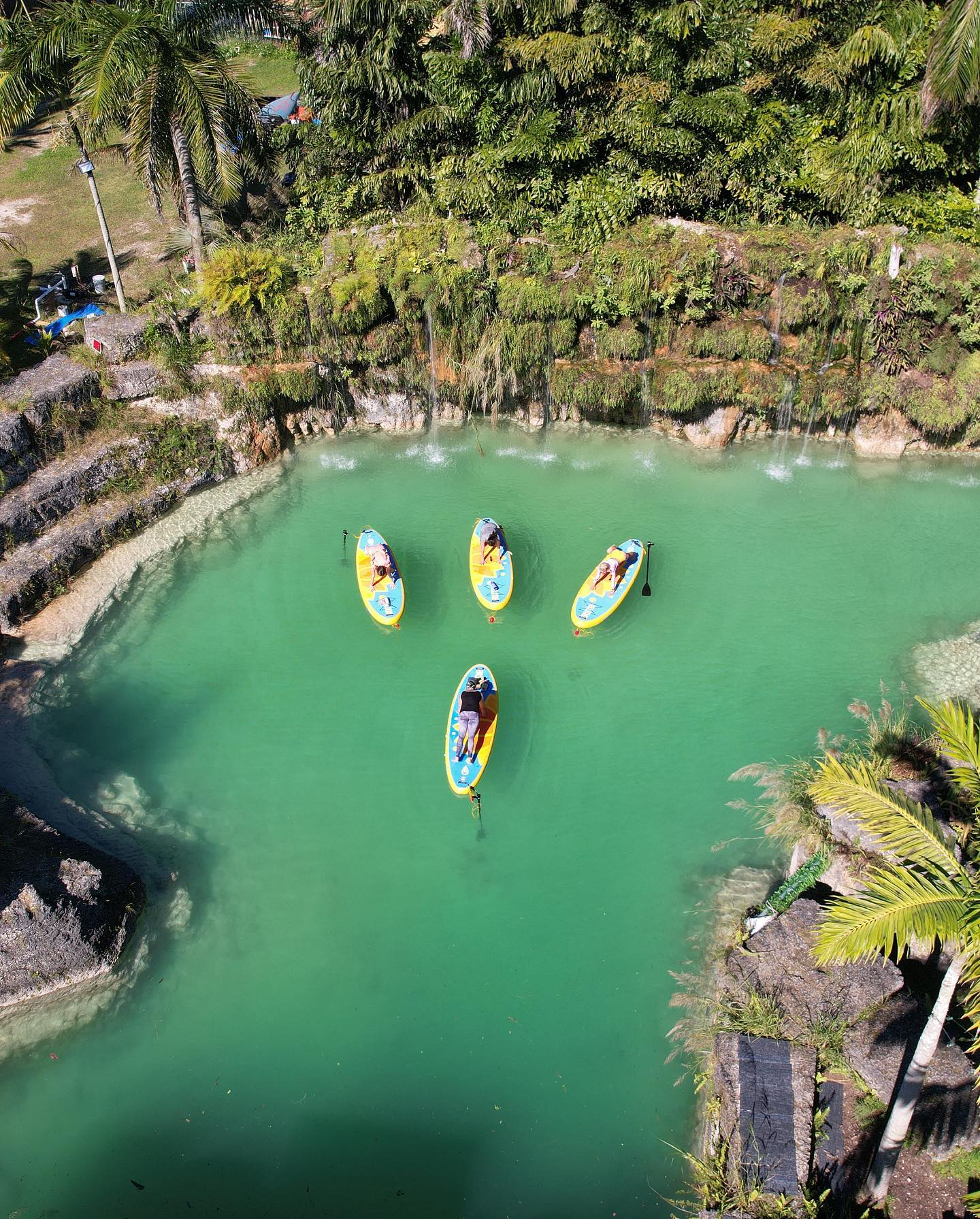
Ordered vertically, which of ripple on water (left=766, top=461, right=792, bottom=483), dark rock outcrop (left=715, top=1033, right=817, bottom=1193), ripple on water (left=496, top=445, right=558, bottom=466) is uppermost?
ripple on water (left=496, top=445, right=558, bottom=466)

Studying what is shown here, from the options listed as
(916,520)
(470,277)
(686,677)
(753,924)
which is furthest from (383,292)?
(753,924)

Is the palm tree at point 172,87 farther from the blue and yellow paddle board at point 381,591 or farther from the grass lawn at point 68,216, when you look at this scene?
the blue and yellow paddle board at point 381,591

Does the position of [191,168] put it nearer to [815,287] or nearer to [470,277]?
[470,277]

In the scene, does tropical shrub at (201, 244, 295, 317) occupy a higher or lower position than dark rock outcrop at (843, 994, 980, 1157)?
higher

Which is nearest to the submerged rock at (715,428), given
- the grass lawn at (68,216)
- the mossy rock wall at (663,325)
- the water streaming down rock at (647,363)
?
the mossy rock wall at (663,325)

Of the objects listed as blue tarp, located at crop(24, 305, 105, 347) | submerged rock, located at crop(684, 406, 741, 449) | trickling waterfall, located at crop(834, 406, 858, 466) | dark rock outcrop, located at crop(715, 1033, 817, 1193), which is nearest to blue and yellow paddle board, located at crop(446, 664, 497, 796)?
dark rock outcrop, located at crop(715, 1033, 817, 1193)

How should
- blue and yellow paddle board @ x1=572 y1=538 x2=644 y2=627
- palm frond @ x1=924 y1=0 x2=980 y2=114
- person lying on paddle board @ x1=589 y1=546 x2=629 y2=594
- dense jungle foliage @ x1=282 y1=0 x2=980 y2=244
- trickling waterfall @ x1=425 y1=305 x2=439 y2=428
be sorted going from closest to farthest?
blue and yellow paddle board @ x1=572 y1=538 x2=644 y2=627
person lying on paddle board @ x1=589 y1=546 x2=629 y2=594
palm frond @ x1=924 y1=0 x2=980 y2=114
dense jungle foliage @ x1=282 y1=0 x2=980 y2=244
trickling waterfall @ x1=425 y1=305 x2=439 y2=428

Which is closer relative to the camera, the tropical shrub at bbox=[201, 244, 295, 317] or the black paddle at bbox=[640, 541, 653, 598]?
the black paddle at bbox=[640, 541, 653, 598]

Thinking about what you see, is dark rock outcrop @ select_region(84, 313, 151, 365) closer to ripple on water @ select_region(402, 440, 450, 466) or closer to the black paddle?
ripple on water @ select_region(402, 440, 450, 466)
